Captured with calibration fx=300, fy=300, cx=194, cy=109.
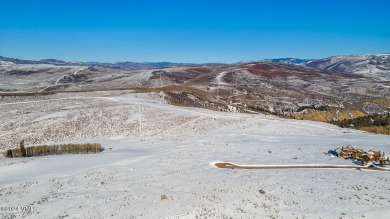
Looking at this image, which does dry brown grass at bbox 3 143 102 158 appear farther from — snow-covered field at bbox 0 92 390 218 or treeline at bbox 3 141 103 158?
snow-covered field at bbox 0 92 390 218

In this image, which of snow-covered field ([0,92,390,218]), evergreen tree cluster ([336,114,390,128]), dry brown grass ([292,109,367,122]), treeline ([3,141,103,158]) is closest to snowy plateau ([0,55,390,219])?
snow-covered field ([0,92,390,218])

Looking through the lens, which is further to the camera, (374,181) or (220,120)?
(220,120)

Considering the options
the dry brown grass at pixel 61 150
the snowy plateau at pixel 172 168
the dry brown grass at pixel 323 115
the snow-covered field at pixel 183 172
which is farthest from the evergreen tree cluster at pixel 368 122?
the dry brown grass at pixel 61 150

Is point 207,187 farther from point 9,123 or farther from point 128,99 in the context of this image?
point 128,99

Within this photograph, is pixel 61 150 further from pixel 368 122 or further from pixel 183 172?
pixel 368 122

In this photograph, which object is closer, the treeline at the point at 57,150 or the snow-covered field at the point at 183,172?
the snow-covered field at the point at 183,172

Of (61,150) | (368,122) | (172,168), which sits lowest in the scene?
(368,122)

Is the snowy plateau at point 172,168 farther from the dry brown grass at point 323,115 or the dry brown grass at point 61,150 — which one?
the dry brown grass at point 323,115

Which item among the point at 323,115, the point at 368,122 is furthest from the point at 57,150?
the point at 323,115

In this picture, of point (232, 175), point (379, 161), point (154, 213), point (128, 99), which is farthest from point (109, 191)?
point (128, 99)
